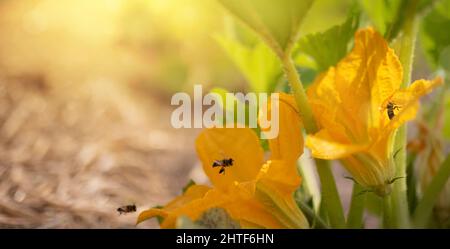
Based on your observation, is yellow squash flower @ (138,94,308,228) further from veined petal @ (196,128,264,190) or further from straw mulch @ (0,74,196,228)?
straw mulch @ (0,74,196,228)

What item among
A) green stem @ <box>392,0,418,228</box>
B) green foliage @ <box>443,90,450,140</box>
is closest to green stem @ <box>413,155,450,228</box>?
green stem @ <box>392,0,418,228</box>

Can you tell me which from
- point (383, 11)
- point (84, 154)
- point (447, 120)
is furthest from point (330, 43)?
point (84, 154)

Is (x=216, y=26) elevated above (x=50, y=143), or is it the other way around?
(x=216, y=26)

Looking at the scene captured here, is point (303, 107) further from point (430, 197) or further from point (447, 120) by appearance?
point (447, 120)

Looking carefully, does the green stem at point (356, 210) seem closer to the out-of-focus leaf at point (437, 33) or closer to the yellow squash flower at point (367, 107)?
the yellow squash flower at point (367, 107)

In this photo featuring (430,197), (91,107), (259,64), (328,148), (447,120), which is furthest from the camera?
(91,107)
